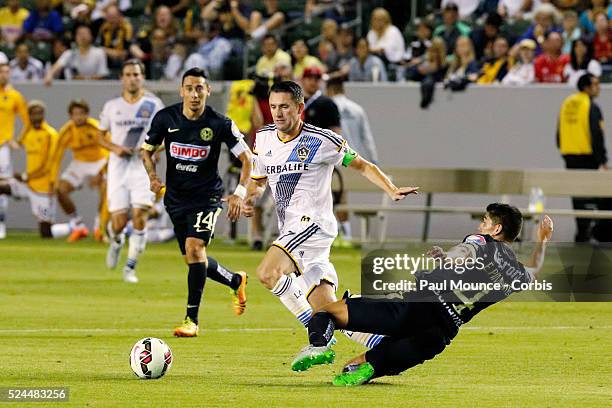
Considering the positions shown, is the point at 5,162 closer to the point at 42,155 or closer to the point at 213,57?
the point at 42,155

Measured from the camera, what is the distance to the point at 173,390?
9.73 metres

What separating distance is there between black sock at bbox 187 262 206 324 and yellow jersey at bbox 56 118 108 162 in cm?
1267

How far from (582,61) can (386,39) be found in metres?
3.70

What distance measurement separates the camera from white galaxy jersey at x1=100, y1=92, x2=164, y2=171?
60.1 feet

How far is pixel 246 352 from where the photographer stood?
475 inches

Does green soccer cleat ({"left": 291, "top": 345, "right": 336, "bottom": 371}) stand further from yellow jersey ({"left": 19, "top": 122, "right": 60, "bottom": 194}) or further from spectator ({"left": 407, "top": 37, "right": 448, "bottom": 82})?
yellow jersey ({"left": 19, "top": 122, "right": 60, "bottom": 194})

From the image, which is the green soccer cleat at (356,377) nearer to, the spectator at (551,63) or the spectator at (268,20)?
the spectator at (551,63)

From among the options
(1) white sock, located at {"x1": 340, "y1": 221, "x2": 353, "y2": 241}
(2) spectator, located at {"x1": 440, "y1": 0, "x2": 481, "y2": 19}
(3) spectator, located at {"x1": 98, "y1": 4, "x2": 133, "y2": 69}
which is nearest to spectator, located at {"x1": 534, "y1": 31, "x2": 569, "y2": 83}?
(2) spectator, located at {"x1": 440, "y1": 0, "x2": 481, "y2": 19}

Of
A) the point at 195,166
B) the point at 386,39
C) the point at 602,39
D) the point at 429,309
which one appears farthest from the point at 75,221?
the point at 429,309

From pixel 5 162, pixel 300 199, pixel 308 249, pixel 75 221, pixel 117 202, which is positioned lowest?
pixel 75 221

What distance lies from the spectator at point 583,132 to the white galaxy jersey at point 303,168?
1207 centimetres

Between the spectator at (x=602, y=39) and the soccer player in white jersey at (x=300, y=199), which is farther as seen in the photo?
the spectator at (x=602, y=39)

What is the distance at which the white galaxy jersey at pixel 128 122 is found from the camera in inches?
721

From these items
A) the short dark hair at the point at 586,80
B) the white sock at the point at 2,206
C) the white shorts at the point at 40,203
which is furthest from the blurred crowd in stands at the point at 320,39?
the white sock at the point at 2,206
